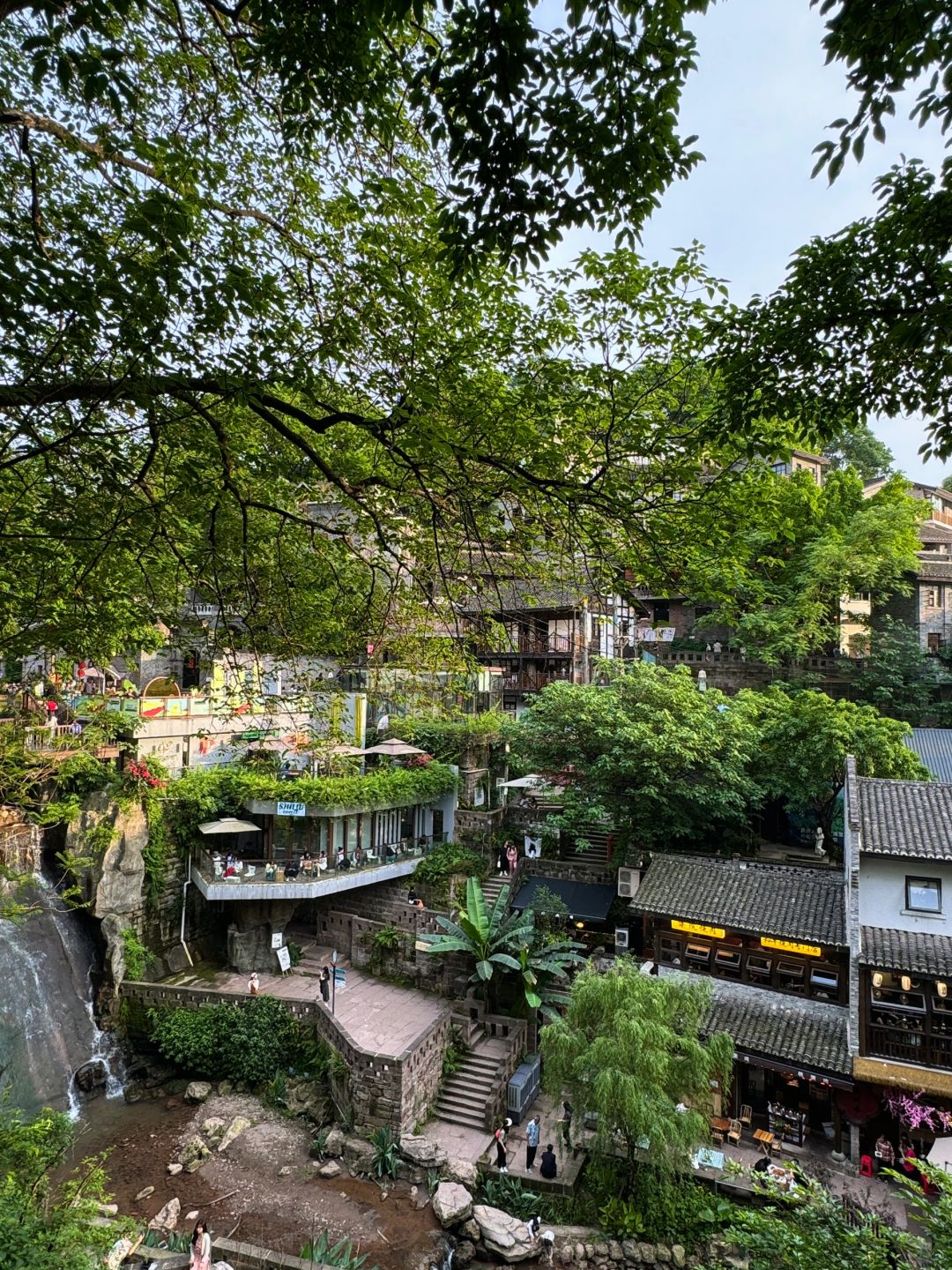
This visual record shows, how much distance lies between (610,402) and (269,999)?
16.5m

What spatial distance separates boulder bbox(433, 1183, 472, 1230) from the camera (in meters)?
12.1

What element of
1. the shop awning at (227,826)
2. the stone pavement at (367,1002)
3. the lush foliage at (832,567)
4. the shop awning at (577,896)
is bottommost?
the stone pavement at (367,1002)

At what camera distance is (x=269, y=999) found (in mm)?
16422

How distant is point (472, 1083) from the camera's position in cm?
1548

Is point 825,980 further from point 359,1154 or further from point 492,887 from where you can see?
point 359,1154

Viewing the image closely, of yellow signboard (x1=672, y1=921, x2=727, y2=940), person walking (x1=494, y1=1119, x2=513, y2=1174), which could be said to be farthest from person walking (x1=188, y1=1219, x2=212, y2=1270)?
yellow signboard (x1=672, y1=921, x2=727, y2=940)

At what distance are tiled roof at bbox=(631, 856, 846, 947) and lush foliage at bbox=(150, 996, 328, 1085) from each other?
8.39 metres

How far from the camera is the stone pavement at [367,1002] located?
15.8 m

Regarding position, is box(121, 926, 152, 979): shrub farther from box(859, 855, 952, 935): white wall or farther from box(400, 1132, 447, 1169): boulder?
box(859, 855, 952, 935): white wall

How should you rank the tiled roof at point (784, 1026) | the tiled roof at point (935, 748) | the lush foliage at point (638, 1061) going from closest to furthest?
the lush foliage at point (638, 1061) < the tiled roof at point (784, 1026) < the tiled roof at point (935, 748)

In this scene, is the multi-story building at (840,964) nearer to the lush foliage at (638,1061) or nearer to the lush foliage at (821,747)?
the lush foliage at (638,1061)

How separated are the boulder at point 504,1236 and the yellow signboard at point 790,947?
7.00m

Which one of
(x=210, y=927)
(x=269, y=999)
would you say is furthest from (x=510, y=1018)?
(x=210, y=927)

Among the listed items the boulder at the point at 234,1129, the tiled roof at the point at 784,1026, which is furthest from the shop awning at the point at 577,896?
the boulder at the point at 234,1129
